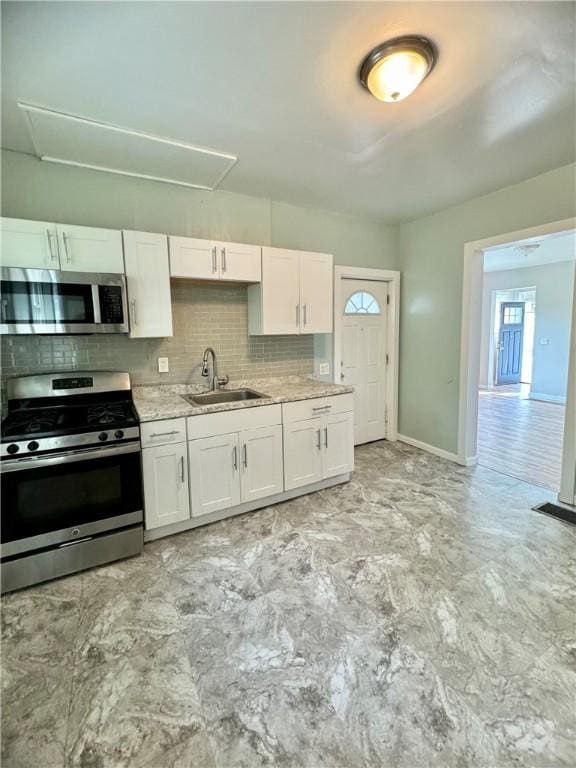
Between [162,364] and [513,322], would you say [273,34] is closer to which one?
[162,364]

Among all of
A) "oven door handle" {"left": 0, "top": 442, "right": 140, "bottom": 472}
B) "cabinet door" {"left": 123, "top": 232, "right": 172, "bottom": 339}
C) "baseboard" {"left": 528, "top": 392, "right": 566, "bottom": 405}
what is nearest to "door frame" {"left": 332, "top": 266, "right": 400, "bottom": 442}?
"cabinet door" {"left": 123, "top": 232, "right": 172, "bottom": 339}

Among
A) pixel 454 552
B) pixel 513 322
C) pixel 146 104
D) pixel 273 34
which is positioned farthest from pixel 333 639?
pixel 513 322

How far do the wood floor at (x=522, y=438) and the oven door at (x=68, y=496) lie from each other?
A: 3526 mm

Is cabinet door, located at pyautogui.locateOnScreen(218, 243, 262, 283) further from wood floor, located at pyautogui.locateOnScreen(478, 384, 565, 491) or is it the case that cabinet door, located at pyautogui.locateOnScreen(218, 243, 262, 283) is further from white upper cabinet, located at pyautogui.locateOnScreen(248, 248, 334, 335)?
wood floor, located at pyautogui.locateOnScreen(478, 384, 565, 491)

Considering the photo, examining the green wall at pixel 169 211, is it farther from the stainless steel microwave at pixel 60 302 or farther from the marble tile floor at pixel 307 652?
the marble tile floor at pixel 307 652

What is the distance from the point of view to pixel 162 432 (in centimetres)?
244

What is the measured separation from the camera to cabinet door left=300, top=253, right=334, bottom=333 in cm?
335

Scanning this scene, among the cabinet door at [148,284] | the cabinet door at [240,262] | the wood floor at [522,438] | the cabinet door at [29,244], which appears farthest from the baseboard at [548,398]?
the cabinet door at [29,244]

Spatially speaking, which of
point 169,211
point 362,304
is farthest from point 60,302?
point 362,304

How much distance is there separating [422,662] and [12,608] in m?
2.13

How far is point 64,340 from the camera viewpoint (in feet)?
8.71

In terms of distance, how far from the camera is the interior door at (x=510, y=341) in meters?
8.23

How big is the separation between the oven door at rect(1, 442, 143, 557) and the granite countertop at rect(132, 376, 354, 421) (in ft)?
1.07

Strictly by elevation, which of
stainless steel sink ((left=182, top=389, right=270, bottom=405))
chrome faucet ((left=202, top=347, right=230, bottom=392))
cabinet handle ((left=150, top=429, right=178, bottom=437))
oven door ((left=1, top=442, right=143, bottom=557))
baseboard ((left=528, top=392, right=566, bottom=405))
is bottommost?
baseboard ((left=528, top=392, right=566, bottom=405))
